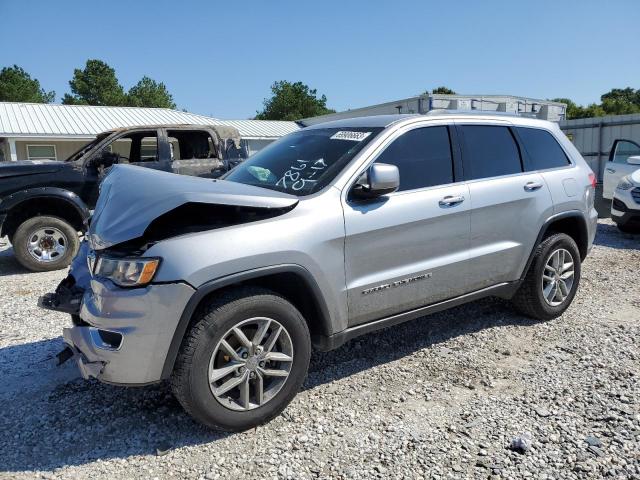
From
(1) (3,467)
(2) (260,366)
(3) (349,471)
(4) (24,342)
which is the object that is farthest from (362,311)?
(4) (24,342)

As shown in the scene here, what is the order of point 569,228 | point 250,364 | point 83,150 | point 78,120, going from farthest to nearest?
point 78,120
point 83,150
point 569,228
point 250,364

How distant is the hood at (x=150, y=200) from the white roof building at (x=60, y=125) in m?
18.7

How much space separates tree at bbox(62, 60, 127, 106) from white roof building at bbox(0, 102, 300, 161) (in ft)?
106

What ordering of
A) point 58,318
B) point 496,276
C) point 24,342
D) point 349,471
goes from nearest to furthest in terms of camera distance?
point 349,471 → point 496,276 → point 24,342 → point 58,318

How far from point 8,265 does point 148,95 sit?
55.0 meters

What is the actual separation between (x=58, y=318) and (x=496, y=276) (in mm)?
4160

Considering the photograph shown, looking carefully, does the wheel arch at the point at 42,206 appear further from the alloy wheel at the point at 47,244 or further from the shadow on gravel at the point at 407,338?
the shadow on gravel at the point at 407,338

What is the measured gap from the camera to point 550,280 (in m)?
4.59

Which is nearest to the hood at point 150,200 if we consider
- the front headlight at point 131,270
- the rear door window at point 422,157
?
the front headlight at point 131,270

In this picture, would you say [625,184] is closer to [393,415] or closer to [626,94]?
[393,415]

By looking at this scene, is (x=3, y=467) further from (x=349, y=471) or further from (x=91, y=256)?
(x=349, y=471)

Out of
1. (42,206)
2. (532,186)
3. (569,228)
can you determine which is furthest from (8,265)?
(569,228)

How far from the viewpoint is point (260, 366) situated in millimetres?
2930

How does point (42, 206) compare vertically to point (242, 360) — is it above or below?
above
